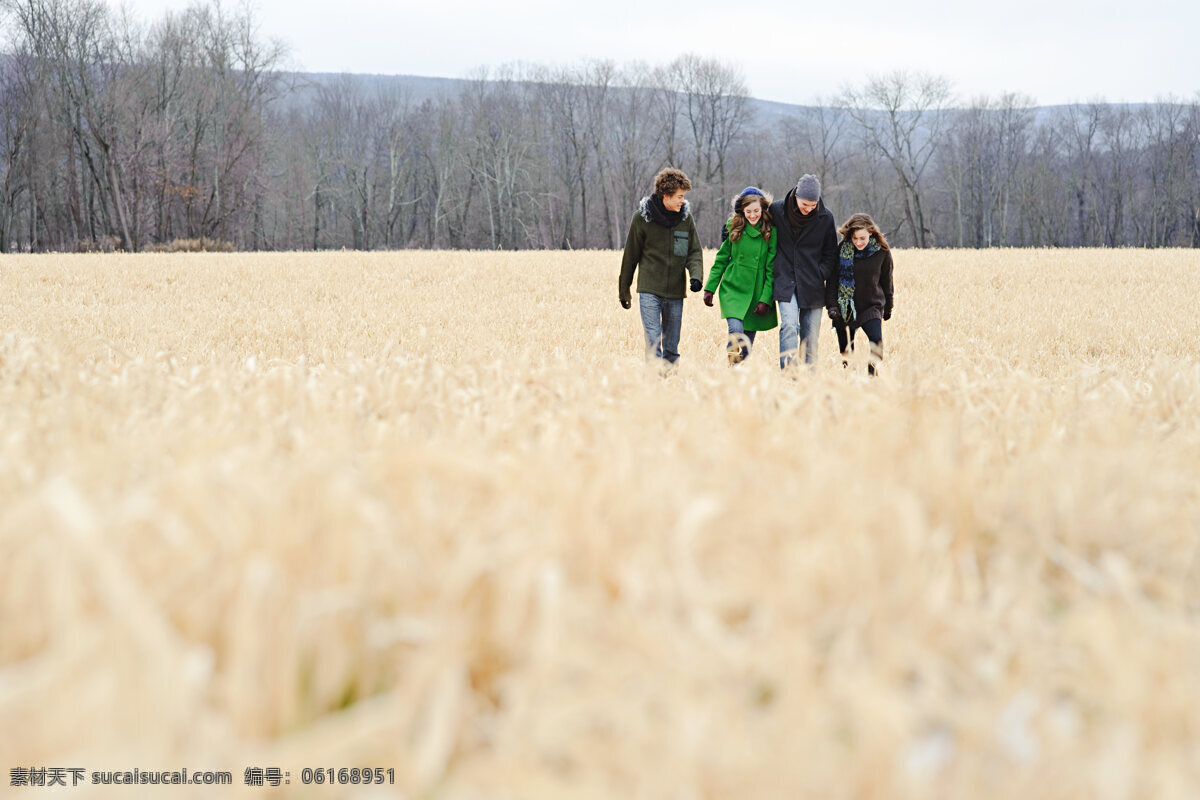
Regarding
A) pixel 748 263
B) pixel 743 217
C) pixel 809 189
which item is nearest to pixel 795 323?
pixel 748 263

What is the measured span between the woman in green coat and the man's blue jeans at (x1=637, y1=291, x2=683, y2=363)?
0.38 meters

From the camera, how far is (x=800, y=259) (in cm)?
793

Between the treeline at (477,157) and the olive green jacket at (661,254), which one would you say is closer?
the olive green jacket at (661,254)

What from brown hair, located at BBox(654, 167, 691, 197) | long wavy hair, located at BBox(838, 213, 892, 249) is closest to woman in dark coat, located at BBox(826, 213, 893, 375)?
Result: long wavy hair, located at BBox(838, 213, 892, 249)

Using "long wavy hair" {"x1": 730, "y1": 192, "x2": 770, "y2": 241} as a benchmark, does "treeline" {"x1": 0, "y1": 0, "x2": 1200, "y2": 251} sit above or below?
above

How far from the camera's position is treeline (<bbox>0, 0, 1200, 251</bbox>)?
49656mm

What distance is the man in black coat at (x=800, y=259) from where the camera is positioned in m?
7.89

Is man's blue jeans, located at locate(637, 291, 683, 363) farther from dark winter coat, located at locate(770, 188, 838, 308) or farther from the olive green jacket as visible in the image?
dark winter coat, located at locate(770, 188, 838, 308)

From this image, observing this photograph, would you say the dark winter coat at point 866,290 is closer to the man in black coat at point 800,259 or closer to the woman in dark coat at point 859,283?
the woman in dark coat at point 859,283

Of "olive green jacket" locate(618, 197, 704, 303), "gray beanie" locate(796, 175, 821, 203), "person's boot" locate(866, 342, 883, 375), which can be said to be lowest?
"person's boot" locate(866, 342, 883, 375)

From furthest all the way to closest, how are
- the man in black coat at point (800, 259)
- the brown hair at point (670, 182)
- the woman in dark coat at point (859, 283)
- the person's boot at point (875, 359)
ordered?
the woman in dark coat at point (859, 283)
the man in black coat at point (800, 259)
the brown hair at point (670, 182)
the person's boot at point (875, 359)

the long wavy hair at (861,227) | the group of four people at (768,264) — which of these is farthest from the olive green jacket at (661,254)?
the long wavy hair at (861,227)

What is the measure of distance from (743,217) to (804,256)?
25.9 inches

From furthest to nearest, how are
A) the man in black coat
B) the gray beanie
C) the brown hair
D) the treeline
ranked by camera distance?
the treeline → the man in black coat → the brown hair → the gray beanie
